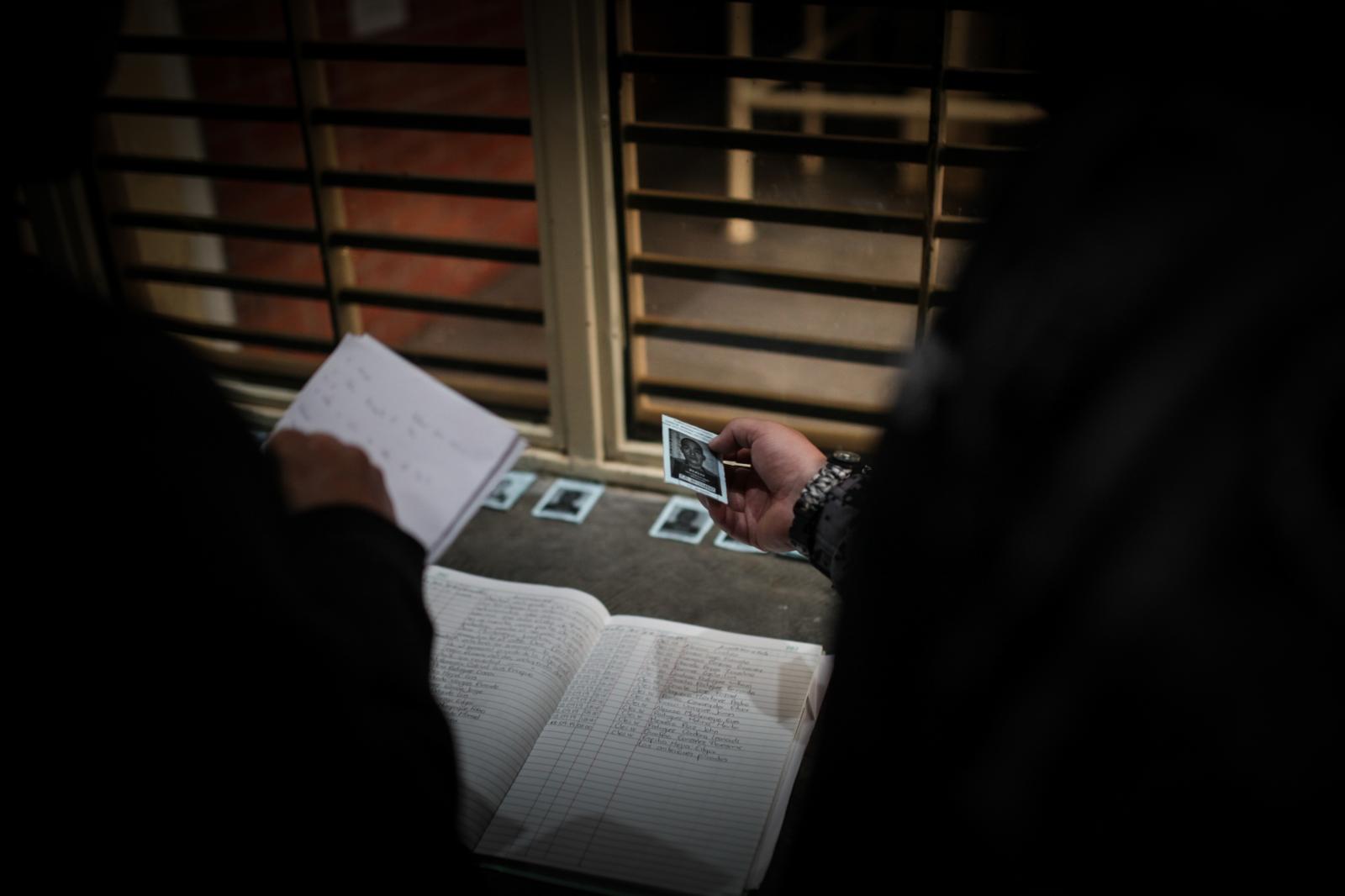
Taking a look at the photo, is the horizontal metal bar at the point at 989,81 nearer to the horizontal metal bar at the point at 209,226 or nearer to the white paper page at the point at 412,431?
the white paper page at the point at 412,431

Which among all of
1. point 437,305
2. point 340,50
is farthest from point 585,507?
point 340,50

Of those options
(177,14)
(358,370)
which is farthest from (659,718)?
(177,14)

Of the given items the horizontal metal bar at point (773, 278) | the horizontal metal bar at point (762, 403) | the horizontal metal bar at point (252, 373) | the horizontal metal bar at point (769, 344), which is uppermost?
the horizontal metal bar at point (773, 278)

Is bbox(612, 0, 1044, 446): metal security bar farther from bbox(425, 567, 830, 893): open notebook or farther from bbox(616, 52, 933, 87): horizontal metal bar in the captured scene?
bbox(425, 567, 830, 893): open notebook

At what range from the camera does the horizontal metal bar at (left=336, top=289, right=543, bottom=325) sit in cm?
150

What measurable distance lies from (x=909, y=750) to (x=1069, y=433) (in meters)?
0.17

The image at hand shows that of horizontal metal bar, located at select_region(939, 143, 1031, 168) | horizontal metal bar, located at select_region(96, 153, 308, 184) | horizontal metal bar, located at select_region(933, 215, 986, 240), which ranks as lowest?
horizontal metal bar, located at select_region(933, 215, 986, 240)

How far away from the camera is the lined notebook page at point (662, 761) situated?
3.11ft

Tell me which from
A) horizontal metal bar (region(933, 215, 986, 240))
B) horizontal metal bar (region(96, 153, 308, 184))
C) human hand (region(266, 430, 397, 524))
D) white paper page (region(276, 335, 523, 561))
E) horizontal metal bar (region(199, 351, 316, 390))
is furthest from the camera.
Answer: horizontal metal bar (region(199, 351, 316, 390))

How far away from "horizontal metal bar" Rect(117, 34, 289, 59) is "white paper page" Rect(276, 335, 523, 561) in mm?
612

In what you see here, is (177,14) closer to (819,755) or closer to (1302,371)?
(819,755)

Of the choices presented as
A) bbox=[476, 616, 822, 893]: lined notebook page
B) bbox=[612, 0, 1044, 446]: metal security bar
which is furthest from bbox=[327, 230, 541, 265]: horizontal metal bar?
bbox=[476, 616, 822, 893]: lined notebook page

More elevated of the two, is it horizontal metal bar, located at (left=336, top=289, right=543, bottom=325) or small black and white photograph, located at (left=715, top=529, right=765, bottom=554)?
horizontal metal bar, located at (left=336, top=289, right=543, bottom=325)

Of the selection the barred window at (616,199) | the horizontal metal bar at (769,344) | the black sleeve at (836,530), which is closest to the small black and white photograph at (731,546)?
the barred window at (616,199)
